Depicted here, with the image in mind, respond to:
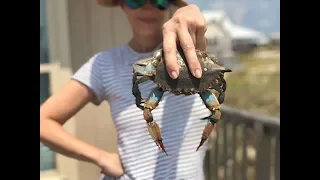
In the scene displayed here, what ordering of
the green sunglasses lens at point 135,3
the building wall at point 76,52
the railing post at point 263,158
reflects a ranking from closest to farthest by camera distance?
the green sunglasses lens at point 135,3, the building wall at point 76,52, the railing post at point 263,158

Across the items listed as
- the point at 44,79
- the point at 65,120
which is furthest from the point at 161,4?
the point at 44,79

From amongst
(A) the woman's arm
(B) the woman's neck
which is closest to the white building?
(B) the woman's neck

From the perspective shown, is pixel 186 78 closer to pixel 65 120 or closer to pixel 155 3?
pixel 155 3

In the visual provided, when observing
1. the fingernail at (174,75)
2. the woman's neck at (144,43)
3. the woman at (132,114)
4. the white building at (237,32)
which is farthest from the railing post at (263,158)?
the fingernail at (174,75)

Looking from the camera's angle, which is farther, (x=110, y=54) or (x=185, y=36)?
(x=110, y=54)

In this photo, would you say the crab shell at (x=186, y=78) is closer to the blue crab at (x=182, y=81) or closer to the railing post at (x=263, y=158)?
the blue crab at (x=182, y=81)

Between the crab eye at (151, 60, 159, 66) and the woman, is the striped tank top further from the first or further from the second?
the crab eye at (151, 60, 159, 66)
